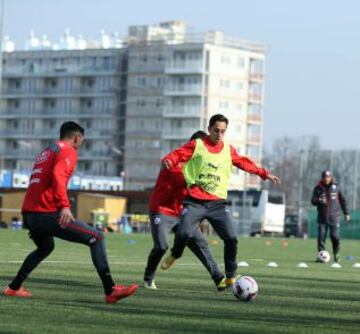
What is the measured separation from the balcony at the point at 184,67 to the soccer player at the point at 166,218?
121091 millimetres

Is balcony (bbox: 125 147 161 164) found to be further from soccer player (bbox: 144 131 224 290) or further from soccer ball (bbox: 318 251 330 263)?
soccer player (bbox: 144 131 224 290)

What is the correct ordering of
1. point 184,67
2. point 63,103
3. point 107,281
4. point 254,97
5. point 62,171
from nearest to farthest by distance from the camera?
point 62,171
point 107,281
point 184,67
point 254,97
point 63,103

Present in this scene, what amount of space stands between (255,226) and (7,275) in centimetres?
7373

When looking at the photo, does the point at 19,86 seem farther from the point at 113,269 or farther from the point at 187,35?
the point at 113,269

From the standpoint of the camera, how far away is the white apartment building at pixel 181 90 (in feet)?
456

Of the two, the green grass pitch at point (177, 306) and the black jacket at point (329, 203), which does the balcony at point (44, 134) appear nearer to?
the black jacket at point (329, 203)

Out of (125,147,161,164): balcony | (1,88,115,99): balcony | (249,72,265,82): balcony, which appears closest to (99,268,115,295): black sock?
(125,147,161,164): balcony

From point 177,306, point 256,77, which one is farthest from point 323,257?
point 256,77

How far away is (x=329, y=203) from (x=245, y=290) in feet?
49.0

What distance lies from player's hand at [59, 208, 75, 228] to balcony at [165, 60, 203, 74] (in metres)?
125

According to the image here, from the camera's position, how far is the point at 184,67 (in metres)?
139

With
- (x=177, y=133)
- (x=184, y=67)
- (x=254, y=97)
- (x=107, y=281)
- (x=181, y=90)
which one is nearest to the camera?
(x=107, y=281)

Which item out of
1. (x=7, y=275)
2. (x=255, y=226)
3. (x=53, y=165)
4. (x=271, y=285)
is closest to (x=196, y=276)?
(x=271, y=285)

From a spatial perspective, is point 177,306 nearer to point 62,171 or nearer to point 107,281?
point 107,281
